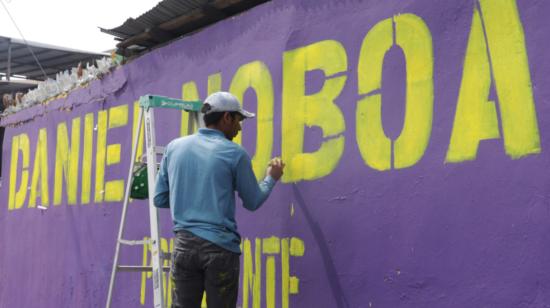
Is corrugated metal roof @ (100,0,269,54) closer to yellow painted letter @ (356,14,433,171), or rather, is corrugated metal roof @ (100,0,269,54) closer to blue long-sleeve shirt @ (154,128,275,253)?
yellow painted letter @ (356,14,433,171)

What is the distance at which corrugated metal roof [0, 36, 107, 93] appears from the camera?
1204 centimetres

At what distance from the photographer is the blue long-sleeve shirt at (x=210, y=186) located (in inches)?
145

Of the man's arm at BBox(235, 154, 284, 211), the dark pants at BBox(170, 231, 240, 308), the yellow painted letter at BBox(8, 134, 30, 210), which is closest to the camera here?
the dark pants at BBox(170, 231, 240, 308)

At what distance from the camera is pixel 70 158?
24.2 feet

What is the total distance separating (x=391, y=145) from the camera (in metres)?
3.76

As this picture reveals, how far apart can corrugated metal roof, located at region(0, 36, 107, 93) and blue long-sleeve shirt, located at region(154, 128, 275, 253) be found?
8.62 m

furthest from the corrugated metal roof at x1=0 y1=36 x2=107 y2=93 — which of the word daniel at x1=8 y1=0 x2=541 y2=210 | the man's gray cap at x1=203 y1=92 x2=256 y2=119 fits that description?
the man's gray cap at x1=203 y1=92 x2=256 y2=119

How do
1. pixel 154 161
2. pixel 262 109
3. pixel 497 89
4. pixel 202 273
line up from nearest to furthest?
1. pixel 497 89
2. pixel 202 273
3. pixel 154 161
4. pixel 262 109

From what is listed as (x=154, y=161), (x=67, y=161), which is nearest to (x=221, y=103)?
(x=154, y=161)

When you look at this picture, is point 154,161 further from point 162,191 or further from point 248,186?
point 248,186

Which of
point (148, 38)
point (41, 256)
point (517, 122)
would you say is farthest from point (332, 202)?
point (41, 256)

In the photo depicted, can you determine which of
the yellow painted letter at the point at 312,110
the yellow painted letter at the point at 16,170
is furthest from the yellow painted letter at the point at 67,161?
the yellow painted letter at the point at 312,110

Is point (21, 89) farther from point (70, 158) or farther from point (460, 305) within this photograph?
point (460, 305)

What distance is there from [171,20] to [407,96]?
2.77 metres
